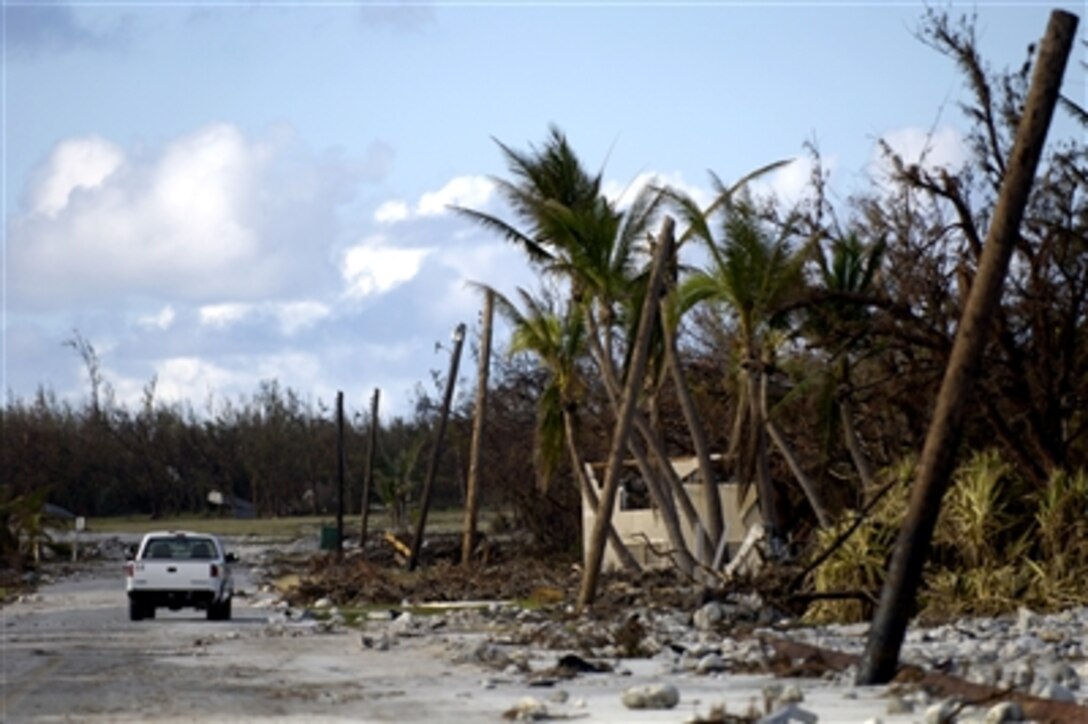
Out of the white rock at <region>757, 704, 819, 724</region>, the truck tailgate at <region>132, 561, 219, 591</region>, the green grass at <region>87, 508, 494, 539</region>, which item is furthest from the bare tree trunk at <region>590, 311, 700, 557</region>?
the green grass at <region>87, 508, 494, 539</region>

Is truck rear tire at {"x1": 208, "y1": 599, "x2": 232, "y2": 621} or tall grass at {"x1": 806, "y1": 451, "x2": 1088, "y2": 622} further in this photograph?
truck rear tire at {"x1": 208, "y1": 599, "x2": 232, "y2": 621}

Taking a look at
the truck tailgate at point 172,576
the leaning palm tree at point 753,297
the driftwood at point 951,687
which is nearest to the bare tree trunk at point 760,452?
the leaning palm tree at point 753,297

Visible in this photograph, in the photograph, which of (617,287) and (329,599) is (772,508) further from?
(329,599)

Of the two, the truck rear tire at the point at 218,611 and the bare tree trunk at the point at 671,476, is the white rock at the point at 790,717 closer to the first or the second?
the truck rear tire at the point at 218,611

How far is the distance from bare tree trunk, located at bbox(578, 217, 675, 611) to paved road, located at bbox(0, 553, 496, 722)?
3955 millimetres

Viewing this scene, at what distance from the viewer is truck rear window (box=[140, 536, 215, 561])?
34.9 m

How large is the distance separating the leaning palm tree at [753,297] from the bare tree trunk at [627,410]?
2.61 m

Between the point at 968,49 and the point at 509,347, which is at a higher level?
the point at 968,49

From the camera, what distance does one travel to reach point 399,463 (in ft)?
257

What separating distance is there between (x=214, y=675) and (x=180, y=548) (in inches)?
618

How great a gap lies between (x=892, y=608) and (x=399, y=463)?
62.6 metres

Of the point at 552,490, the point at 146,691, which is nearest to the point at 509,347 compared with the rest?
the point at 552,490

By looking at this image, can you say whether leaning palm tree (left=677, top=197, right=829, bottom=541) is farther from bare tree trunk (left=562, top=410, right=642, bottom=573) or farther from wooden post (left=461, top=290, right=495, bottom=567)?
wooden post (left=461, top=290, right=495, bottom=567)

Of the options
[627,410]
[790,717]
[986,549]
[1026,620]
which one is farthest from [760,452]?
[790,717]
